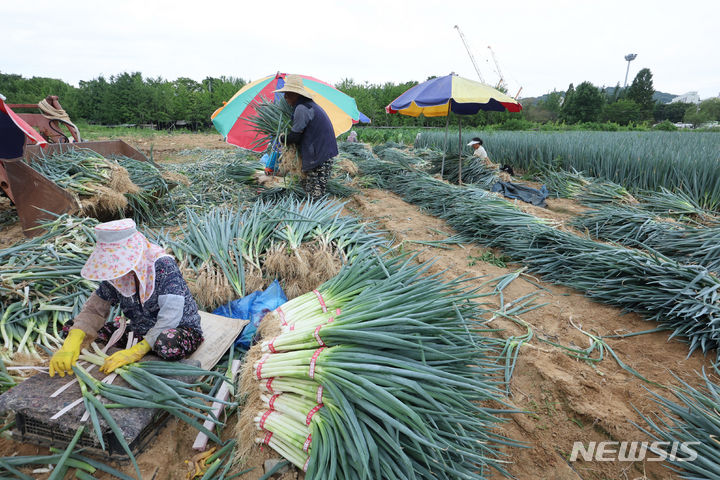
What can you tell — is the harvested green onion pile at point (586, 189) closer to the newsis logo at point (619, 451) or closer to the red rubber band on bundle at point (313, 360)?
the newsis logo at point (619, 451)

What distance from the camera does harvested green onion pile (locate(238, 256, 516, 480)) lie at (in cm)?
125

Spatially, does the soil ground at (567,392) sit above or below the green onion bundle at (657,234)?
below

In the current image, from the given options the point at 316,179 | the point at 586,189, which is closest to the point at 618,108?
the point at 586,189

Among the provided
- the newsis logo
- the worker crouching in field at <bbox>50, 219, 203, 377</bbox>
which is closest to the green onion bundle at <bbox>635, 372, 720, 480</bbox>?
the newsis logo

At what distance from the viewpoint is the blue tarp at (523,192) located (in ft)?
20.2

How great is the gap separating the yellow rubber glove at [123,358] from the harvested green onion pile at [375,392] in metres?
0.57

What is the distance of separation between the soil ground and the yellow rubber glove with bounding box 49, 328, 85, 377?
352 millimetres

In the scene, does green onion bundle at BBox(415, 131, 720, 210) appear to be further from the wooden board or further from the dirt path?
the wooden board

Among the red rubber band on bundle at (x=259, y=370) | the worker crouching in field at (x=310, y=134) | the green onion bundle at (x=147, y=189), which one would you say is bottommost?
the red rubber band on bundle at (x=259, y=370)

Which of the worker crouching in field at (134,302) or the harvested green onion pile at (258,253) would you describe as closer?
the worker crouching in field at (134,302)

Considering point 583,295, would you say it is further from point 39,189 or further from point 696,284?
point 39,189

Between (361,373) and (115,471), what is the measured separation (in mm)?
1080

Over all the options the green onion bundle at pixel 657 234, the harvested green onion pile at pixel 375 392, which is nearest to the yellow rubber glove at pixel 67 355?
the harvested green onion pile at pixel 375 392

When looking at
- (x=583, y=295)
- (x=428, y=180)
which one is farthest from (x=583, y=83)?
(x=583, y=295)
